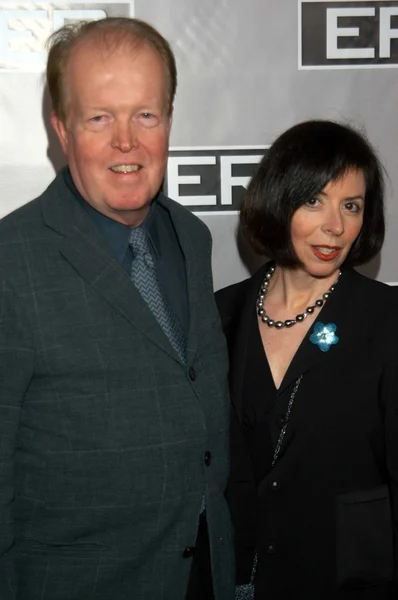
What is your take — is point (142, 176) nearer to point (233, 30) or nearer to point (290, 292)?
point (290, 292)

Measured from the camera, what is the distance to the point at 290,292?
1.85m

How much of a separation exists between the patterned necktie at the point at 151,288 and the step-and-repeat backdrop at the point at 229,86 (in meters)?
0.76

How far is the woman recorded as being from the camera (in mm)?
1689

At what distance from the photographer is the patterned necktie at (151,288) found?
5.05 ft

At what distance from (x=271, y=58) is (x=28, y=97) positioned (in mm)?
639

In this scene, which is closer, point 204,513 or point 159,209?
point 204,513

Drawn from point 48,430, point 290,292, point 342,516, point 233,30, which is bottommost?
point 342,516

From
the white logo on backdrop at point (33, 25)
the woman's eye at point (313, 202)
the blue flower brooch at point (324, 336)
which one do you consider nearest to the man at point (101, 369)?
the blue flower brooch at point (324, 336)

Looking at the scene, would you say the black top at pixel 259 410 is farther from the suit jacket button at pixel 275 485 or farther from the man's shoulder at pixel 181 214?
the man's shoulder at pixel 181 214

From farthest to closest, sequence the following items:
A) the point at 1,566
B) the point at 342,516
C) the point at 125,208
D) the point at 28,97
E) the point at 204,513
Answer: the point at 28,97 < the point at 342,516 < the point at 204,513 < the point at 125,208 < the point at 1,566

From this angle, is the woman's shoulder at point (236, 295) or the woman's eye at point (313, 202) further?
the woman's shoulder at point (236, 295)

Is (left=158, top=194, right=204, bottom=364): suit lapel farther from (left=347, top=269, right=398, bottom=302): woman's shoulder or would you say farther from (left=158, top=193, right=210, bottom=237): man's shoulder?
(left=347, top=269, right=398, bottom=302): woman's shoulder

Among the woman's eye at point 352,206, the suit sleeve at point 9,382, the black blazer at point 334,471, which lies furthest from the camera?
the woman's eye at point 352,206

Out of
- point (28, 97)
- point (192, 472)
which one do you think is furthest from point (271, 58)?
point (192, 472)
